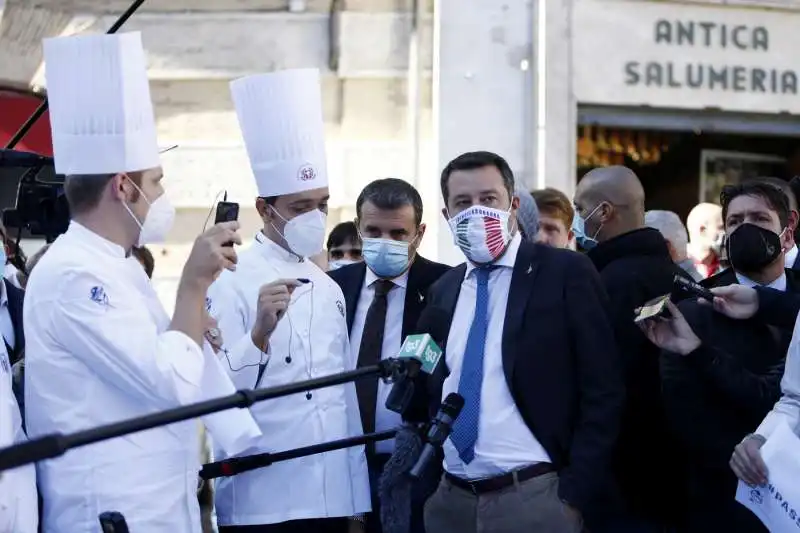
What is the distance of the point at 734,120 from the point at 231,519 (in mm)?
6433

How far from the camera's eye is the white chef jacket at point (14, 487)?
11.8 feet

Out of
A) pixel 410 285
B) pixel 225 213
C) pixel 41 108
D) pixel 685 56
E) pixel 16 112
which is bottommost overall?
pixel 410 285

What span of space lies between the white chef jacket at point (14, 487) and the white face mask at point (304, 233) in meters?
1.46

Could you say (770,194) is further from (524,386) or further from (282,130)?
(282,130)

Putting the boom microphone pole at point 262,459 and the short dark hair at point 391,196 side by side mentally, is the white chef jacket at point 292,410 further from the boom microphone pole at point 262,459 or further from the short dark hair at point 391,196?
the short dark hair at point 391,196

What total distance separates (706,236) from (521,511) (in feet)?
16.0

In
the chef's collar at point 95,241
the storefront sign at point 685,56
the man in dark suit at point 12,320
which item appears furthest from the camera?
the storefront sign at point 685,56

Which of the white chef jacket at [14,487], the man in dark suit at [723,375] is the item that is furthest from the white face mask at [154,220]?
the man in dark suit at [723,375]

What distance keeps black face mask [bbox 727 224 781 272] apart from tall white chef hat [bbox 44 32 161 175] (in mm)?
2148

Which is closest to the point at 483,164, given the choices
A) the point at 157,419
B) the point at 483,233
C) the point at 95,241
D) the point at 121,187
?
the point at 483,233

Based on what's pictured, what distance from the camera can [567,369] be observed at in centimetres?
450

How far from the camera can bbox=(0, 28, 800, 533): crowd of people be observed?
12.3ft

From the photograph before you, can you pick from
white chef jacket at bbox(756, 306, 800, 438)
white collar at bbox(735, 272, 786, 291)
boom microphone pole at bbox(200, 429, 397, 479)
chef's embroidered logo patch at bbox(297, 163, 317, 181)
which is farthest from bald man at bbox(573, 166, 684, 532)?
chef's embroidered logo patch at bbox(297, 163, 317, 181)

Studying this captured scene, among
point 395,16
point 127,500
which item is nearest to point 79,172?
point 127,500
